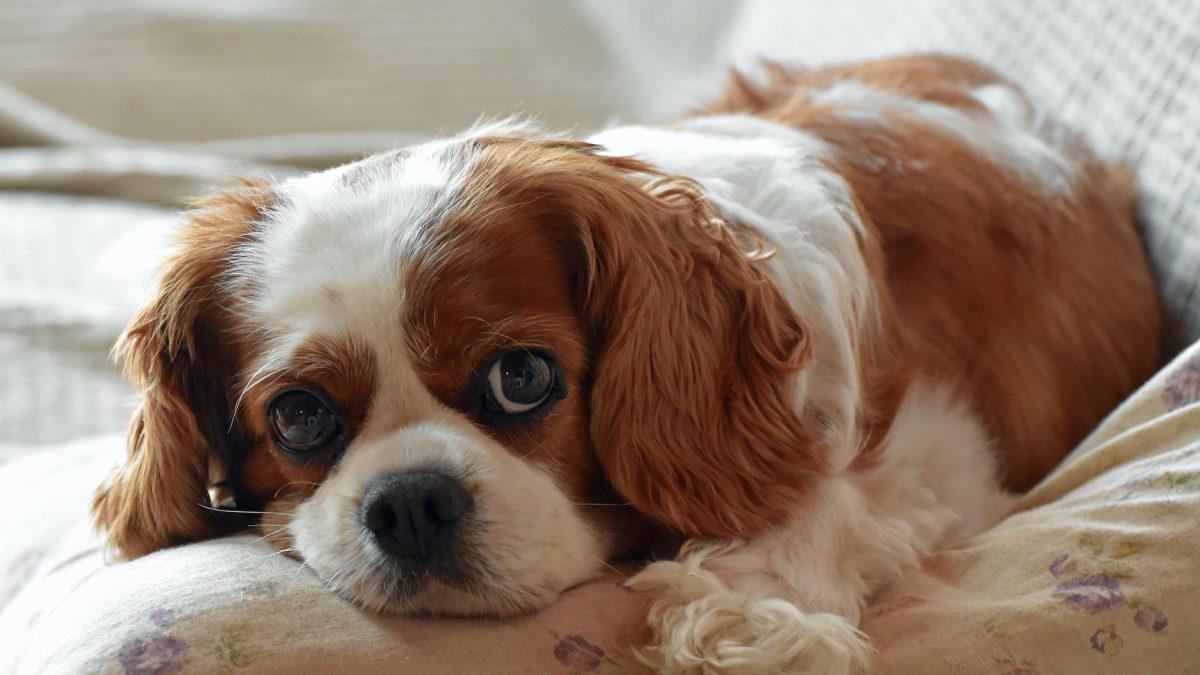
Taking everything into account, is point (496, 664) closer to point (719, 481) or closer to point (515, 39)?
point (719, 481)

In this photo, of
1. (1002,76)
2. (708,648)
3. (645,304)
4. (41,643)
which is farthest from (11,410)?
(1002,76)

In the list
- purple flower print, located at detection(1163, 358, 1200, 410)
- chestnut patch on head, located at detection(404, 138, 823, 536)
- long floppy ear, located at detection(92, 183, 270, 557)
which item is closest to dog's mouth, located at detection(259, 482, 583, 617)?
chestnut patch on head, located at detection(404, 138, 823, 536)

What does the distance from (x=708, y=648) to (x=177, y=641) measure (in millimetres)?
649

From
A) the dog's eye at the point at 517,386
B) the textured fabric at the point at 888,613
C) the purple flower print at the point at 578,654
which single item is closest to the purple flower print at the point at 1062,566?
the textured fabric at the point at 888,613

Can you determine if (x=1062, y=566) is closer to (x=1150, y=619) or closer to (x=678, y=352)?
(x=1150, y=619)

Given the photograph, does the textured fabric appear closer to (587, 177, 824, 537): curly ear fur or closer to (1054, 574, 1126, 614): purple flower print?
(1054, 574, 1126, 614): purple flower print

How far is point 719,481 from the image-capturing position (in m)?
1.74

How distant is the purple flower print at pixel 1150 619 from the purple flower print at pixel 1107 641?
1.5 inches

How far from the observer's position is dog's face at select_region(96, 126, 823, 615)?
1615 millimetres

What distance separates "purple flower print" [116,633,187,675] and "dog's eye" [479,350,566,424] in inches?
20.1

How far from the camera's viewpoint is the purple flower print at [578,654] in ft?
4.83

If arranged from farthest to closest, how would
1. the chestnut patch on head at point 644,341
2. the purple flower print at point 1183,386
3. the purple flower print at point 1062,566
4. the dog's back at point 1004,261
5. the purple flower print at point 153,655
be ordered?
the dog's back at point 1004,261 → the purple flower print at point 1183,386 → the chestnut patch on head at point 644,341 → the purple flower print at point 1062,566 → the purple flower print at point 153,655

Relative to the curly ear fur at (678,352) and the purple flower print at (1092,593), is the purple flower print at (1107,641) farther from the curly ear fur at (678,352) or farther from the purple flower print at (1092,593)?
the curly ear fur at (678,352)

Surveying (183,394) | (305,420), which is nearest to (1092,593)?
(305,420)
